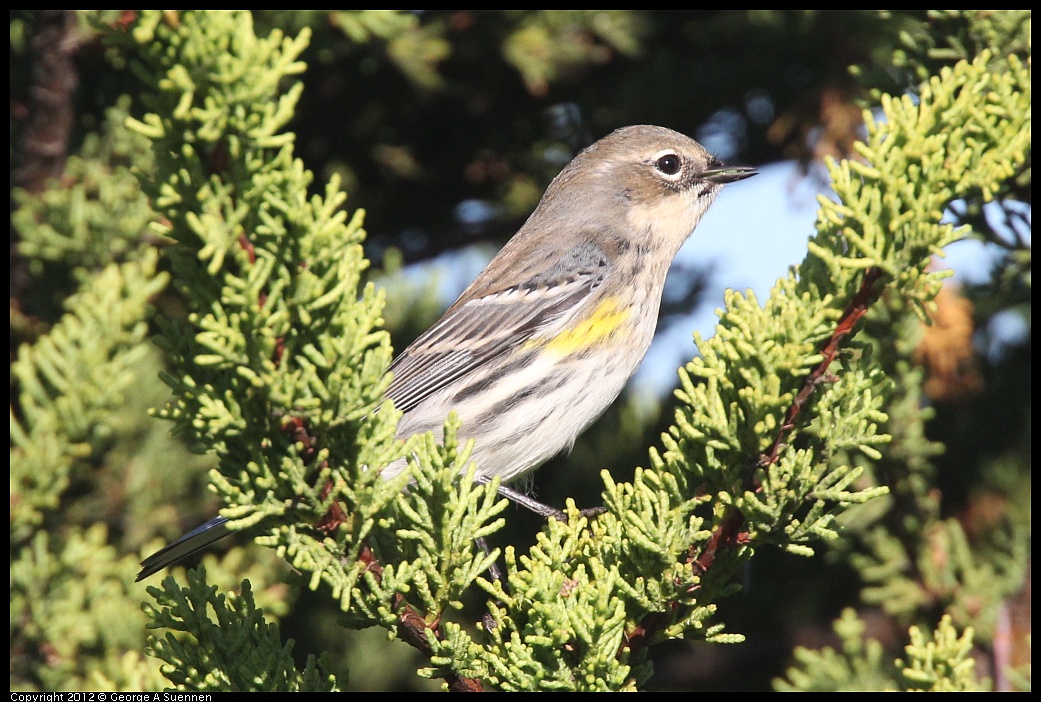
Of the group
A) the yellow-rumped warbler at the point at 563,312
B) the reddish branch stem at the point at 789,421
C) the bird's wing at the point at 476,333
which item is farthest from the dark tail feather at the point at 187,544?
the reddish branch stem at the point at 789,421

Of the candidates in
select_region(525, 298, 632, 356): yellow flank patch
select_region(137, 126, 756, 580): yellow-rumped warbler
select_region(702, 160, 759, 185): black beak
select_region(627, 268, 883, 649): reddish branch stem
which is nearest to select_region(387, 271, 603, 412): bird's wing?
select_region(137, 126, 756, 580): yellow-rumped warbler

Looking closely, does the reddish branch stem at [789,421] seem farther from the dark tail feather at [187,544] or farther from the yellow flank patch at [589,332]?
the yellow flank patch at [589,332]

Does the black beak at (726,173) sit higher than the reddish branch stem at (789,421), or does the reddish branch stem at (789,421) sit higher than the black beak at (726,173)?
the black beak at (726,173)

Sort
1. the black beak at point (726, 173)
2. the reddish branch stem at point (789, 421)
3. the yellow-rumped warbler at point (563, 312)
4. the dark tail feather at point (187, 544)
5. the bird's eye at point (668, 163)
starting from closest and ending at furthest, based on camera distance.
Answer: the reddish branch stem at point (789, 421) → the dark tail feather at point (187, 544) → the yellow-rumped warbler at point (563, 312) → the black beak at point (726, 173) → the bird's eye at point (668, 163)

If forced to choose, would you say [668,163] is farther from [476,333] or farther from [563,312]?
[476,333]

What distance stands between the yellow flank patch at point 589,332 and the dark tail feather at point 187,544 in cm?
144

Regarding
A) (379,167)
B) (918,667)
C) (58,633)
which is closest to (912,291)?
(918,667)

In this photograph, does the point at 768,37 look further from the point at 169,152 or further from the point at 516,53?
the point at 169,152

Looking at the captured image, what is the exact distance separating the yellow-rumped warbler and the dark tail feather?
0.01 metres

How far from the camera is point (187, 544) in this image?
115 inches

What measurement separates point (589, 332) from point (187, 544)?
169 cm

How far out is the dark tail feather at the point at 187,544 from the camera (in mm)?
2768

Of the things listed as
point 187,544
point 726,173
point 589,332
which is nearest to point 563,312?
point 589,332
